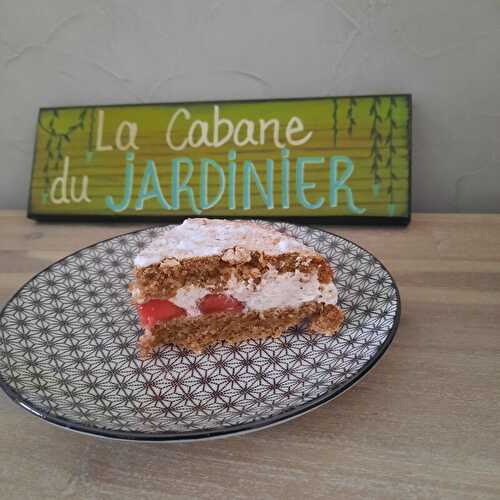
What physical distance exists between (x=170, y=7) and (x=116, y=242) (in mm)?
708

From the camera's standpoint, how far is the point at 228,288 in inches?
43.5

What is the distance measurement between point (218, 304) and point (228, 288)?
0.16ft

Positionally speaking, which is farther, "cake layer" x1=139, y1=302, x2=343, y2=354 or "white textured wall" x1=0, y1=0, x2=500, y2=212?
"white textured wall" x1=0, y1=0, x2=500, y2=212

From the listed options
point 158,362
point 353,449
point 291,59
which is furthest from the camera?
point 291,59

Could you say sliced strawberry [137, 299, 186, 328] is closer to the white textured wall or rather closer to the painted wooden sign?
the painted wooden sign

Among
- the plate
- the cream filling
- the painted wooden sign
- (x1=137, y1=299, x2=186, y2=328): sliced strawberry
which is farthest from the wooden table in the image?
the painted wooden sign

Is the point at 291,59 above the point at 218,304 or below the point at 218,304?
above

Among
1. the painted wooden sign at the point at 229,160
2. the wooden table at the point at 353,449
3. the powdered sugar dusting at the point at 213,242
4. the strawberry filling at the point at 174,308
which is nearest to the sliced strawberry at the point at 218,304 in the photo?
the strawberry filling at the point at 174,308

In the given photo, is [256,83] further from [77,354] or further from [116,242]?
[77,354]

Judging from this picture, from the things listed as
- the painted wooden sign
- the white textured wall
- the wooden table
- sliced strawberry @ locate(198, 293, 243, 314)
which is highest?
the white textured wall

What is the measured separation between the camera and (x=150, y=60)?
1.56 metres

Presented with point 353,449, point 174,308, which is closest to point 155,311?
point 174,308

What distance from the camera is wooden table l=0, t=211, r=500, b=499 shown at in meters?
0.75

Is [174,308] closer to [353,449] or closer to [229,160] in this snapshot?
[353,449]
